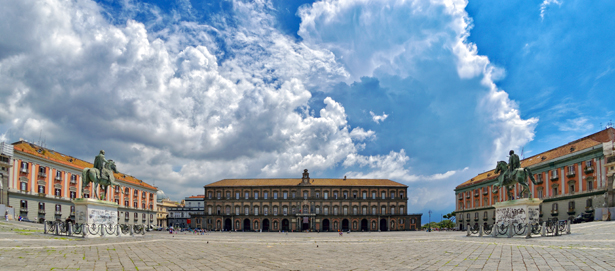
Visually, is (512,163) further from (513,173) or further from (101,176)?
(101,176)

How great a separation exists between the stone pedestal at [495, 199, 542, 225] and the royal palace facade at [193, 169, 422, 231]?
215 ft

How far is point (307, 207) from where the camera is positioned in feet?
296

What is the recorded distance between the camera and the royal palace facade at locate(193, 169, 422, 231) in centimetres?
8906

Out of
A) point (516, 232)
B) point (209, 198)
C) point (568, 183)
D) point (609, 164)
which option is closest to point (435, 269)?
point (516, 232)

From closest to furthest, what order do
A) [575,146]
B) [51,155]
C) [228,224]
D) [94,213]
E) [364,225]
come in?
[94,213] → [575,146] → [51,155] → [364,225] → [228,224]

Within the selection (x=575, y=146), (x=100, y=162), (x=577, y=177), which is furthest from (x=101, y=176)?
(x=575, y=146)

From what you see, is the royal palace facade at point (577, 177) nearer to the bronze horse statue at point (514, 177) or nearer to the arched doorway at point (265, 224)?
the bronze horse statue at point (514, 177)

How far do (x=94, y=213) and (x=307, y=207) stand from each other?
226 ft

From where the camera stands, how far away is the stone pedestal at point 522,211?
23.0 meters

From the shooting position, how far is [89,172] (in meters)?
25.1

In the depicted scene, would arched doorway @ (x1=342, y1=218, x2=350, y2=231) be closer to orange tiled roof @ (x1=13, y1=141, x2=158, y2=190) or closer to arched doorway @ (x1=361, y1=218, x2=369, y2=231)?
arched doorway @ (x1=361, y1=218, x2=369, y2=231)

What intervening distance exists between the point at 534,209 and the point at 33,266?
2517 cm

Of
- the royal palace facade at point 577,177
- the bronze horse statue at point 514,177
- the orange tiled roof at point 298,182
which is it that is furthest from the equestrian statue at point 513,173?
the orange tiled roof at point 298,182

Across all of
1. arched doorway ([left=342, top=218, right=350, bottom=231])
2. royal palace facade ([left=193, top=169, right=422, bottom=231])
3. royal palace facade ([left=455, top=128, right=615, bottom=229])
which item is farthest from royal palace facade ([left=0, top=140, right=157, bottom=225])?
royal palace facade ([left=455, top=128, right=615, bottom=229])
